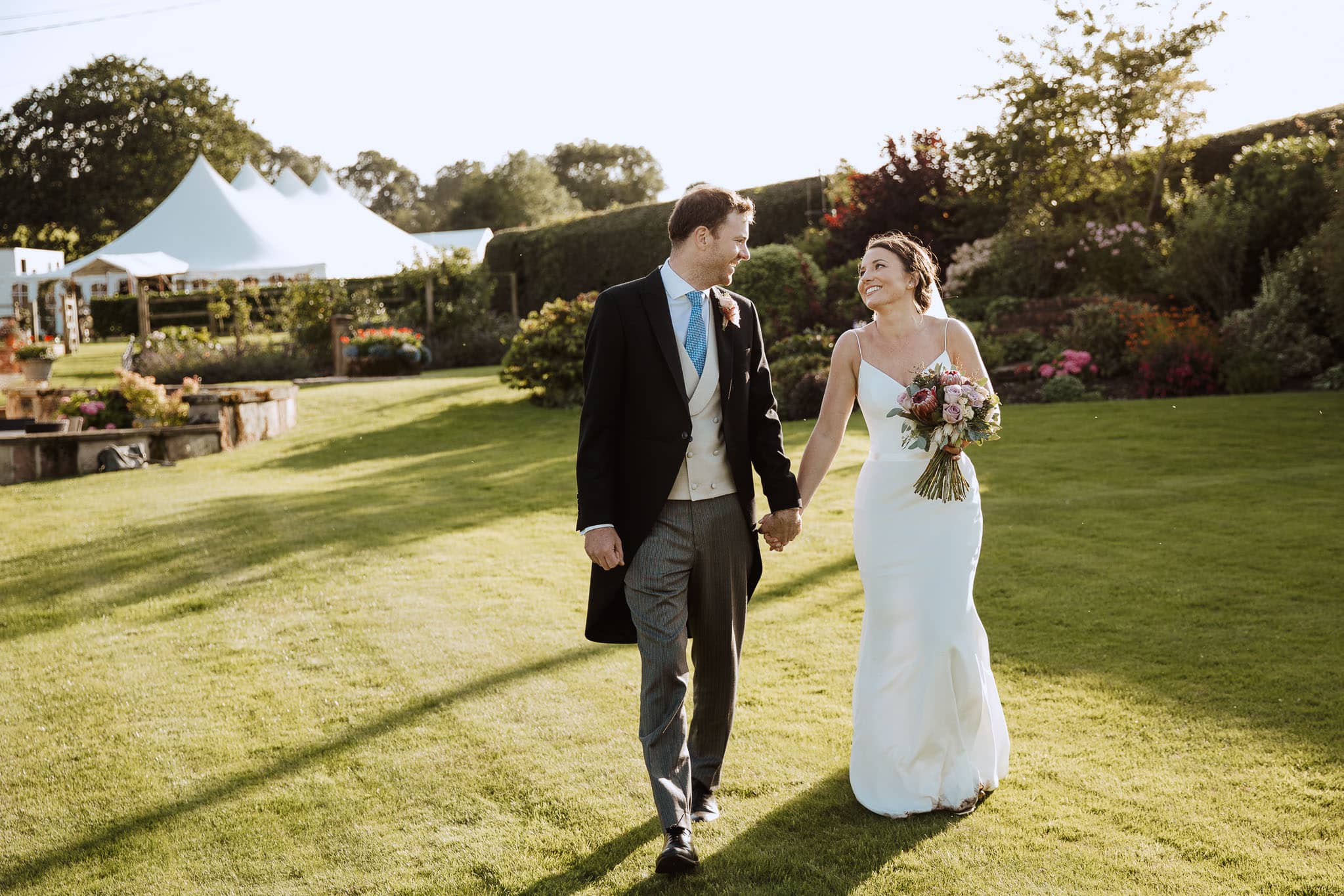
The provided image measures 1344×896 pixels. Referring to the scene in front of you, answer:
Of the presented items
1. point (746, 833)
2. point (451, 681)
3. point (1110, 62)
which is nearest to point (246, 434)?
point (451, 681)

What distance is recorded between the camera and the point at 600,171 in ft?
238

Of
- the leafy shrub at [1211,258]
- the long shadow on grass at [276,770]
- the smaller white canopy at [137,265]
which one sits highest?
the smaller white canopy at [137,265]

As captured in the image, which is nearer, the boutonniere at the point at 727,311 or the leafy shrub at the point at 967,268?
the boutonniere at the point at 727,311

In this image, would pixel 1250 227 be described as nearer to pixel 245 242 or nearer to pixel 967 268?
pixel 967 268

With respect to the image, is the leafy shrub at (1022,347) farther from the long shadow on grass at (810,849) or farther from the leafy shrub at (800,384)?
the long shadow on grass at (810,849)

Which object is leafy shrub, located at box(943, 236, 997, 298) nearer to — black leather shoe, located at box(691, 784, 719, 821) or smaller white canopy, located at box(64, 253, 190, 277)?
black leather shoe, located at box(691, 784, 719, 821)

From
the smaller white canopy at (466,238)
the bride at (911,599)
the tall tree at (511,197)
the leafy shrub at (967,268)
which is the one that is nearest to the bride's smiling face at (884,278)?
the bride at (911,599)

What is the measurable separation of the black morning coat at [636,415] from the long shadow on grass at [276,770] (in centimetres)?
156

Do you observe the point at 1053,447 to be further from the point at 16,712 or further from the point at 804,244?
the point at 804,244

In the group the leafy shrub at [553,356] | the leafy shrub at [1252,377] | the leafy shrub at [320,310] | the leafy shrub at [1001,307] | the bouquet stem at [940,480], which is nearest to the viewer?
the bouquet stem at [940,480]

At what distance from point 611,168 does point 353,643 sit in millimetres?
70413

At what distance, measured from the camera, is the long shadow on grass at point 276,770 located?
11.0ft

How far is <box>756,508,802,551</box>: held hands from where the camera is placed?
3389 mm

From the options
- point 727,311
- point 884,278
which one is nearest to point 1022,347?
point 884,278
